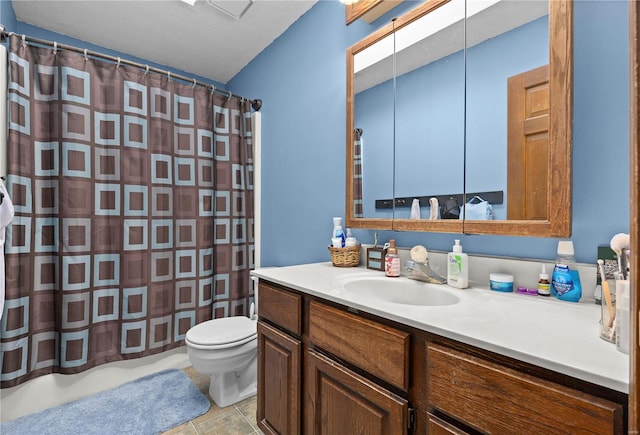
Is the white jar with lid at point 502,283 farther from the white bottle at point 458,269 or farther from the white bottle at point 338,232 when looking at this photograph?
the white bottle at point 338,232

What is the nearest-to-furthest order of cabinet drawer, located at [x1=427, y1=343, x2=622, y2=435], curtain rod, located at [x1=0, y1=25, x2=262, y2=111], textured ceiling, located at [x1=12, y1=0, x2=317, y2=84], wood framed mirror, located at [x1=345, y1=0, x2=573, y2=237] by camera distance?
1. cabinet drawer, located at [x1=427, y1=343, x2=622, y2=435]
2. wood framed mirror, located at [x1=345, y1=0, x2=573, y2=237]
3. curtain rod, located at [x1=0, y1=25, x2=262, y2=111]
4. textured ceiling, located at [x1=12, y1=0, x2=317, y2=84]

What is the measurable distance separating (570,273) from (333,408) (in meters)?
0.88

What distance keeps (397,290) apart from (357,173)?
0.66m

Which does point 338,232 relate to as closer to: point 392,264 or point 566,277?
point 392,264

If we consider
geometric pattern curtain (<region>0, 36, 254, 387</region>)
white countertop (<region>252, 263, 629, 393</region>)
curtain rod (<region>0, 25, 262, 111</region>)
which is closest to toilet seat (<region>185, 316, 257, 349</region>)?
geometric pattern curtain (<region>0, 36, 254, 387</region>)

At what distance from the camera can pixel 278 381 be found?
129 centimetres

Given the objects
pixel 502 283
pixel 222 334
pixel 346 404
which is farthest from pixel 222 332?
pixel 502 283

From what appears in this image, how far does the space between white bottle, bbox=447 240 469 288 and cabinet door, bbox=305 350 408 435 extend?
49 centimetres

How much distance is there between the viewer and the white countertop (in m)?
0.55

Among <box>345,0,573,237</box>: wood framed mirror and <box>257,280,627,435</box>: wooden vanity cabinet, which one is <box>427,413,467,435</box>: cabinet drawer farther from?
<box>345,0,573,237</box>: wood framed mirror

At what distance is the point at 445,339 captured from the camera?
74 cm

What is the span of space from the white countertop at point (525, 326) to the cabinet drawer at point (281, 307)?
4.0 inches

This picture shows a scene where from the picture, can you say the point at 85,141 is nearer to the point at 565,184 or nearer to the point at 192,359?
the point at 192,359

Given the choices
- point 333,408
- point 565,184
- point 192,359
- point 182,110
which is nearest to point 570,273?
point 565,184
